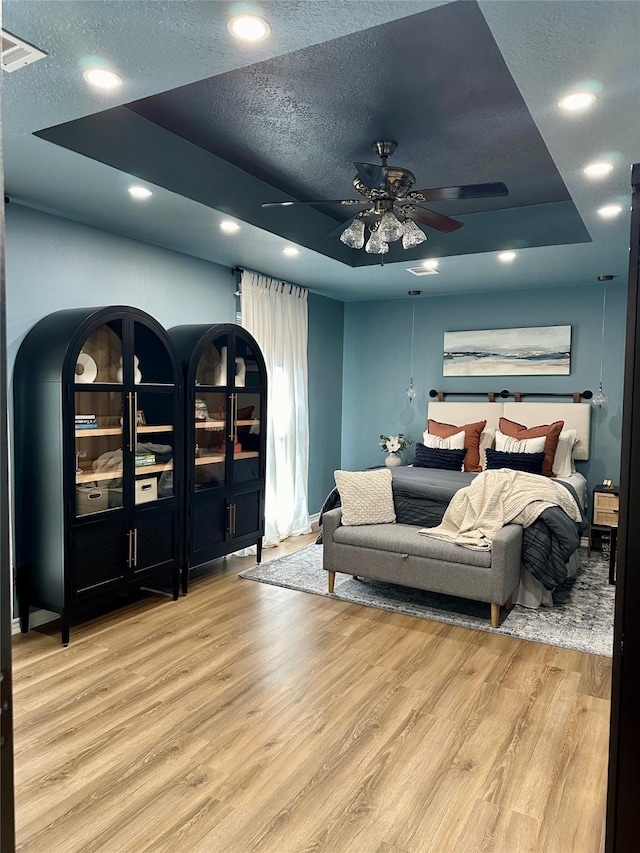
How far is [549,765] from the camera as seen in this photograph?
2.30 m

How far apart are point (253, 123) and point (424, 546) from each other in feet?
8.81

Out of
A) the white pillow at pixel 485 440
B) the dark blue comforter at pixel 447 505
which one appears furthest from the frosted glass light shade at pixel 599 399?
the dark blue comforter at pixel 447 505

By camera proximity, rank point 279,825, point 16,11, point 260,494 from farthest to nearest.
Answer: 1. point 260,494
2. point 279,825
3. point 16,11

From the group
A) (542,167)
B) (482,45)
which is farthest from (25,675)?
(542,167)

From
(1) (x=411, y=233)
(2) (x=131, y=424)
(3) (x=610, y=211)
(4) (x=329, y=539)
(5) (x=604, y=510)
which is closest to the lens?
(1) (x=411, y=233)

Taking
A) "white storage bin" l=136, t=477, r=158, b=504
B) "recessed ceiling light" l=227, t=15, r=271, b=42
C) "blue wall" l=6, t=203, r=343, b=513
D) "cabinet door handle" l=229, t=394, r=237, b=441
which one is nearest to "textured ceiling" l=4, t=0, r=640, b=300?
"recessed ceiling light" l=227, t=15, r=271, b=42

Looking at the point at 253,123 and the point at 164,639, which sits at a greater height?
the point at 253,123

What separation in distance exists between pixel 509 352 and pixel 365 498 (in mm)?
2570

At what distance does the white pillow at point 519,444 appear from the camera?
17.0ft

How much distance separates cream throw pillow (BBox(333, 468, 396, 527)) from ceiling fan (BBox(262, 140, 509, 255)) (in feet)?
5.80

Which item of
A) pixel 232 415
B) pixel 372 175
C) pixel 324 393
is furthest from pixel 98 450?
pixel 324 393

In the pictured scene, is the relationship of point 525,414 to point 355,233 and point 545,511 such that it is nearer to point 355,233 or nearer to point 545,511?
point 545,511

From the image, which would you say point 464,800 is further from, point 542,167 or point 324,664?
point 542,167

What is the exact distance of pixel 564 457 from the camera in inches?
208
